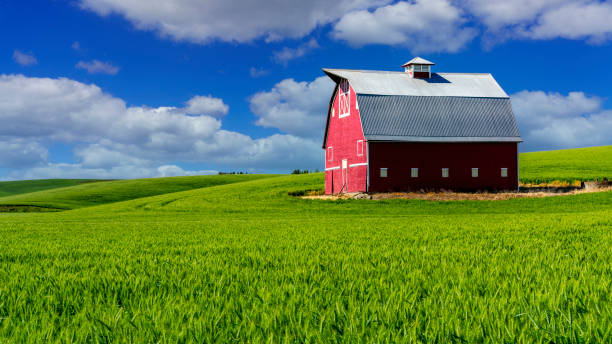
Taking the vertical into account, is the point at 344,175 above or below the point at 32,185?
above

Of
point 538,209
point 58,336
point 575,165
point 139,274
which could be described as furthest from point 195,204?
point 575,165

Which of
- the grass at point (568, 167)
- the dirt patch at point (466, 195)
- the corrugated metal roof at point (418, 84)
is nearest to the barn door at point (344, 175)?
the dirt patch at point (466, 195)

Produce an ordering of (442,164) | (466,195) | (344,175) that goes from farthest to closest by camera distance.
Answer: (344,175)
(442,164)
(466,195)

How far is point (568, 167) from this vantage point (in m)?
45.5

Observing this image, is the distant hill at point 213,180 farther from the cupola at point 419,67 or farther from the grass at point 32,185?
the cupola at point 419,67

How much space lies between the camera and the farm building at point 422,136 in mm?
33156

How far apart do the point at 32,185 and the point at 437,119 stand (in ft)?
289

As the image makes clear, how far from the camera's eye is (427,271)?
458 centimetres

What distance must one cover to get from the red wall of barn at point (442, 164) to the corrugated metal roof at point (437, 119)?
0.67m

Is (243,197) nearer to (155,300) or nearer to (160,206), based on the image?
(160,206)

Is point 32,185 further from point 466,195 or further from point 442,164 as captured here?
point 466,195

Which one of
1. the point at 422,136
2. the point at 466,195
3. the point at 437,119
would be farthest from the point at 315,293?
the point at 437,119

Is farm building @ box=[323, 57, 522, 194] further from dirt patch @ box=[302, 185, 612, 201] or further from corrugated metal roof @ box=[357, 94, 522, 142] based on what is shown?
dirt patch @ box=[302, 185, 612, 201]

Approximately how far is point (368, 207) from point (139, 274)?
22839 mm
